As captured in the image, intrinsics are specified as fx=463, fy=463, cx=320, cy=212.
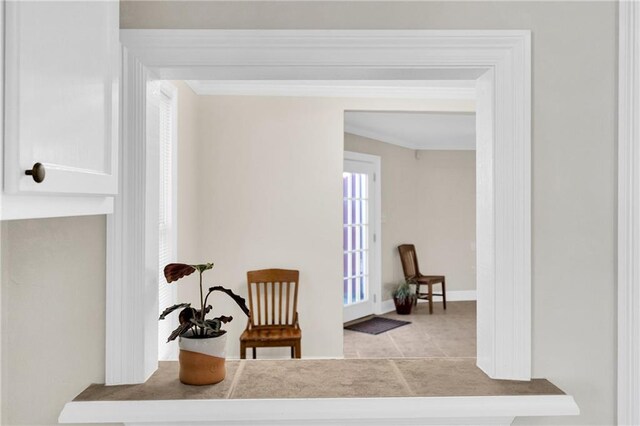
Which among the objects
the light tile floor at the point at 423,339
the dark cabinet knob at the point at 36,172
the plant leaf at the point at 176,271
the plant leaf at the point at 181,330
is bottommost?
the light tile floor at the point at 423,339

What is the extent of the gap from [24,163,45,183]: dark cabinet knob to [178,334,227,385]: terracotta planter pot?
0.65 meters

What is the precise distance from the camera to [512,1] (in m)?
1.25

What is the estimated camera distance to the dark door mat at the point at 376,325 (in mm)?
5171

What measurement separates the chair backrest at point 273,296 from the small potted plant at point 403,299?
249 cm

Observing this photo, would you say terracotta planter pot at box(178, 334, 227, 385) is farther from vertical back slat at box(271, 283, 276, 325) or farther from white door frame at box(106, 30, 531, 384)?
vertical back slat at box(271, 283, 276, 325)

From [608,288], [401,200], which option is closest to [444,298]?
[401,200]

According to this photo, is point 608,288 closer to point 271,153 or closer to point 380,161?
point 271,153

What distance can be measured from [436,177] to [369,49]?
18.8 feet

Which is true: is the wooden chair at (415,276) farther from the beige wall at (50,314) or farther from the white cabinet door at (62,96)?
the white cabinet door at (62,96)

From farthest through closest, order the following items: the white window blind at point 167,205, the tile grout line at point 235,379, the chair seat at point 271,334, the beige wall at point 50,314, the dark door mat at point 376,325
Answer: the dark door mat at point 376,325 → the chair seat at point 271,334 → the white window blind at point 167,205 → the tile grout line at point 235,379 → the beige wall at point 50,314

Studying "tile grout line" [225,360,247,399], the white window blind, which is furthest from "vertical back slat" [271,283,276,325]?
"tile grout line" [225,360,247,399]
